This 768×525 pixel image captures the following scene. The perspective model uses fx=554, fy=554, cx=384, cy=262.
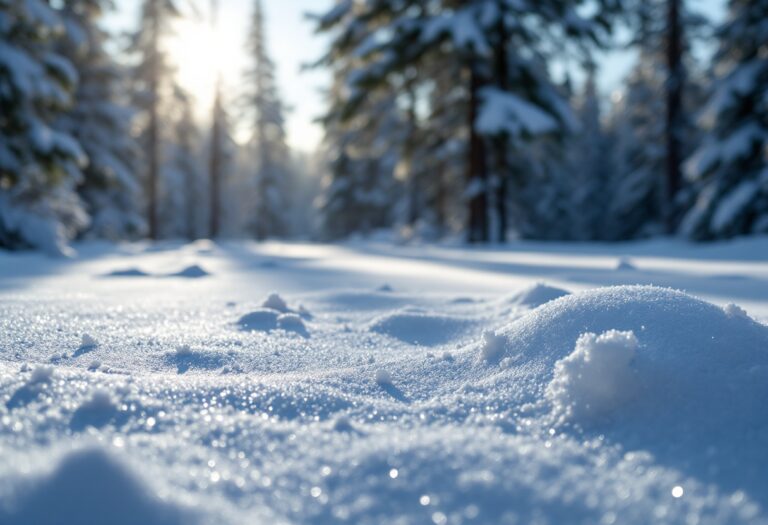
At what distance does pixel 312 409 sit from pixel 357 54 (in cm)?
878

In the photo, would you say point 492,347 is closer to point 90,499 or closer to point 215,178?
point 90,499

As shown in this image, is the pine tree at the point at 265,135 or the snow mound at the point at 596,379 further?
the pine tree at the point at 265,135

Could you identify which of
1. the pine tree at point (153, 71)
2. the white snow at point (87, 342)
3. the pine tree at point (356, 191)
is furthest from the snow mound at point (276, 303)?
the pine tree at point (356, 191)

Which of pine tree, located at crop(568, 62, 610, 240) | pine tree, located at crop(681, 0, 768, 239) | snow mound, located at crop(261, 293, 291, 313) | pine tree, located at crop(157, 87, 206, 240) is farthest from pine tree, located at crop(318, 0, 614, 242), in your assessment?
pine tree, located at crop(568, 62, 610, 240)

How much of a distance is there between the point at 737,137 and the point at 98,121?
14.3 meters

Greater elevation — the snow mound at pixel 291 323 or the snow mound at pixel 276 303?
the snow mound at pixel 276 303

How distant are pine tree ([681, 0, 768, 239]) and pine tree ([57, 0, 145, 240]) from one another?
41.7 ft

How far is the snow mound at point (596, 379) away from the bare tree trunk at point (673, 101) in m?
13.9

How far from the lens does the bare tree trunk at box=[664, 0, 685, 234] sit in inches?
523

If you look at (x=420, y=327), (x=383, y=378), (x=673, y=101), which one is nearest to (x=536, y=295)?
(x=420, y=327)

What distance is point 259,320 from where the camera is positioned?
2180 mm

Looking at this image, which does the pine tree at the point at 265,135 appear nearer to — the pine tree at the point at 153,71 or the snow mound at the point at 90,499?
the pine tree at the point at 153,71

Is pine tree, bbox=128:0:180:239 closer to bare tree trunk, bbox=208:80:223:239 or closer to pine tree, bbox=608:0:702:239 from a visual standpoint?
bare tree trunk, bbox=208:80:223:239

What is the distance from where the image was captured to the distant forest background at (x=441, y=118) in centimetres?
779
